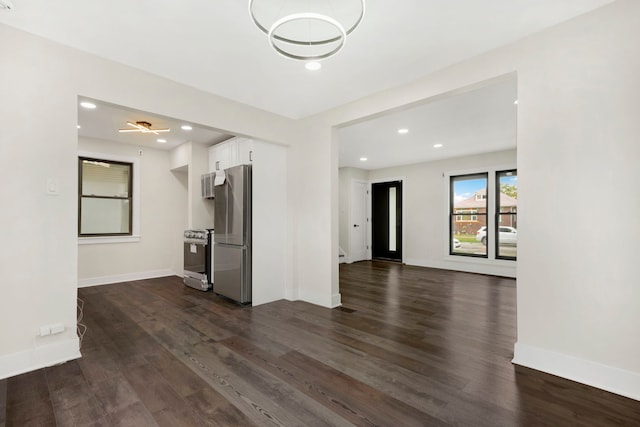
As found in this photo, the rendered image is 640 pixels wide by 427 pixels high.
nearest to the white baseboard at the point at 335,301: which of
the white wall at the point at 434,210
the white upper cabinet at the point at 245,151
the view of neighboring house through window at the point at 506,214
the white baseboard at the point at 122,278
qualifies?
the white upper cabinet at the point at 245,151

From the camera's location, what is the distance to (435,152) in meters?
6.14

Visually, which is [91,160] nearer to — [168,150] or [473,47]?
[168,150]

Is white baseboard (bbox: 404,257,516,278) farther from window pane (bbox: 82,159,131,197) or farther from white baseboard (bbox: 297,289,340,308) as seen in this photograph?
window pane (bbox: 82,159,131,197)

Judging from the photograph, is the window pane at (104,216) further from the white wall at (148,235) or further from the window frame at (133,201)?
the white wall at (148,235)

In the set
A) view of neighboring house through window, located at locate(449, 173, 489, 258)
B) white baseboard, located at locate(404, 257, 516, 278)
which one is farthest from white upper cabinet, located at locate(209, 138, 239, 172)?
white baseboard, located at locate(404, 257, 516, 278)

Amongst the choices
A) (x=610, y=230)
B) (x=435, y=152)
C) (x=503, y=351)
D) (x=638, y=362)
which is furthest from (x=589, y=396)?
(x=435, y=152)

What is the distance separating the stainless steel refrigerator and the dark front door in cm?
503

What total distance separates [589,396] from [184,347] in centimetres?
308

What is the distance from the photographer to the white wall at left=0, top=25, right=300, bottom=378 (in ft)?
6.98

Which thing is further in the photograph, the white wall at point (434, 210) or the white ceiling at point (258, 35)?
the white wall at point (434, 210)

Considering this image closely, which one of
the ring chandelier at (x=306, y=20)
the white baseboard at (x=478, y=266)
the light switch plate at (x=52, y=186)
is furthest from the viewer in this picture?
the white baseboard at (x=478, y=266)

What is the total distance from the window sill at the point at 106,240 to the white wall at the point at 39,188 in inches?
125

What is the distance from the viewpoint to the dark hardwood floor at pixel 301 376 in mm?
1682

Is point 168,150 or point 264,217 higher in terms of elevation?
point 168,150
